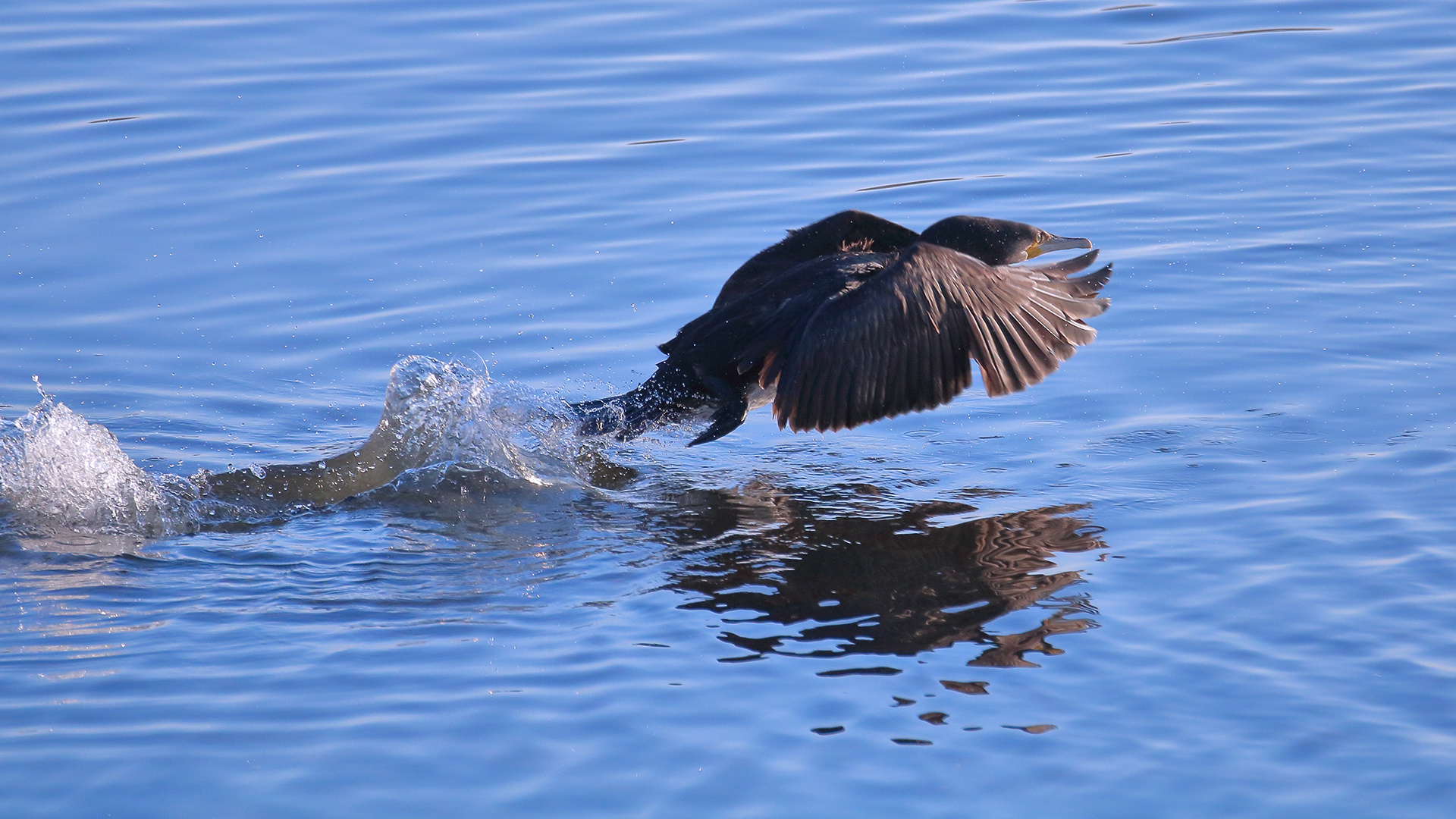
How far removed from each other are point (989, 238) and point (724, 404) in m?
1.35

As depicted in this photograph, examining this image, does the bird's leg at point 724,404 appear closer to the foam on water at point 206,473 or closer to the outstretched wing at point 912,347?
the outstretched wing at point 912,347

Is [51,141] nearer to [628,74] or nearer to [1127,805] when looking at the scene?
[628,74]

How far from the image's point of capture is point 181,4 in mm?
12828

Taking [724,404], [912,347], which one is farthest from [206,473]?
[912,347]

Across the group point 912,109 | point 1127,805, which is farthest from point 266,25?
point 1127,805

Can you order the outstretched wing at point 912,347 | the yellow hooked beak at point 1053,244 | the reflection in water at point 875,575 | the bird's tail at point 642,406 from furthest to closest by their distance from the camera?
the yellow hooked beak at point 1053,244, the bird's tail at point 642,406, the outstretched wing at point 912,347, the reflection in water at point 875,575

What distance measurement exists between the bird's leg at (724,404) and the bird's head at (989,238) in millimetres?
1044

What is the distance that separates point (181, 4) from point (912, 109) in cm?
650

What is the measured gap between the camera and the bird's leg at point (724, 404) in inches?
239

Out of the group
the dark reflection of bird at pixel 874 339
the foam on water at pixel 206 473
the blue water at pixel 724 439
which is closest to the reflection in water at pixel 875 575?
the blue water at pixel 724 439

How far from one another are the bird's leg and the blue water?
0.27 meters

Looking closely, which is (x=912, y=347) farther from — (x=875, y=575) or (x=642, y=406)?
(x=642, y=406)

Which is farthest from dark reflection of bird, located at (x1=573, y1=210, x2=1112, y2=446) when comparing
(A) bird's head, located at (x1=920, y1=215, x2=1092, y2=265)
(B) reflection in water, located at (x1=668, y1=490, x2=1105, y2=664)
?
(B) reflection in water, located at (x1=668, y1=490, x2=1105, y2=664)

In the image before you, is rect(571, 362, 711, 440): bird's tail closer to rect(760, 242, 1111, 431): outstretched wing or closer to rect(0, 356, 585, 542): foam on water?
rect(0, 356, 585, 542): foam on water
